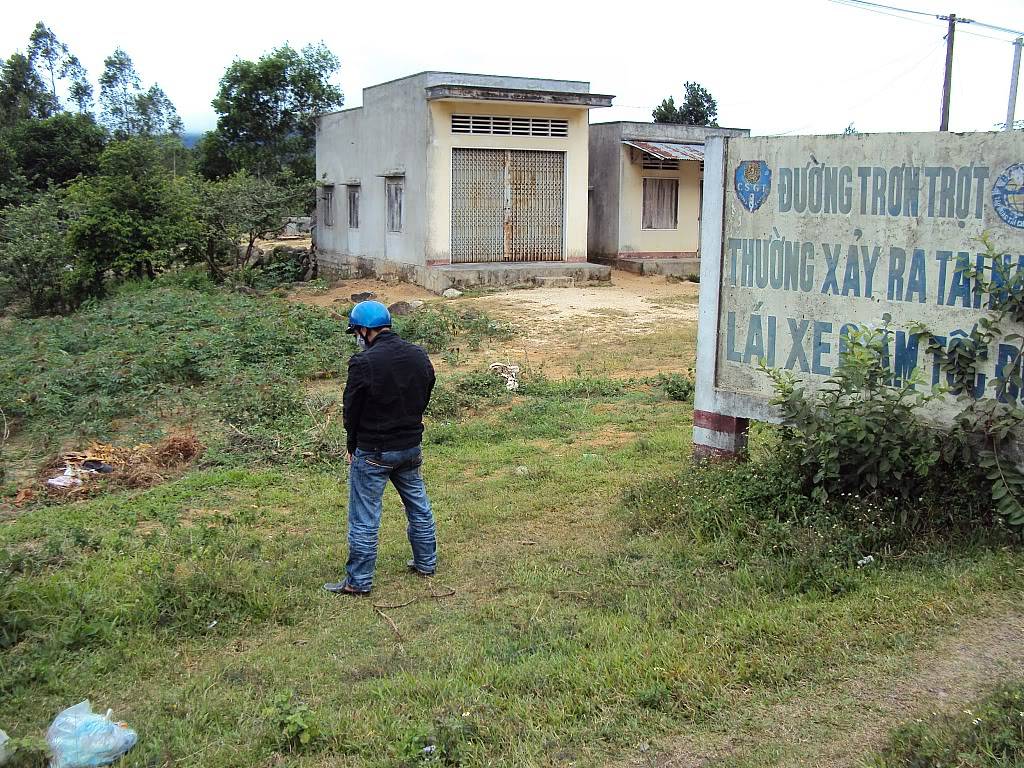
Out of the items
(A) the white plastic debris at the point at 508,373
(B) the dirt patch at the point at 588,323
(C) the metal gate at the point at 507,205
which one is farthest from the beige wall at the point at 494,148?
(A) the white plastic debris at the point at 508,373

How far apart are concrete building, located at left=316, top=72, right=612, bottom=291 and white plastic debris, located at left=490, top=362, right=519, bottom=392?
8.39m

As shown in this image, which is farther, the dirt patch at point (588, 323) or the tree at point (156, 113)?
the tree at point (156, 113)

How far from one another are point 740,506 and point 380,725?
279 cm

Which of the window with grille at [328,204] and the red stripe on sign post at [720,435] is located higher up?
the window with grille at [328,204]

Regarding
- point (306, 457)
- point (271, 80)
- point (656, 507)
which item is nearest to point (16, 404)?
point (306, 457)

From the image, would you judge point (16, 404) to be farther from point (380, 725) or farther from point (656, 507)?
point (380, 725)

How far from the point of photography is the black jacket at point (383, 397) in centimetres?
523

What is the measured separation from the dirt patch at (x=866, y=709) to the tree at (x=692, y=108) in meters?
39.0

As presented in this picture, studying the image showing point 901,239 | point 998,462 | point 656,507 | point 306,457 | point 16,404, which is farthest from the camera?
point 16,404

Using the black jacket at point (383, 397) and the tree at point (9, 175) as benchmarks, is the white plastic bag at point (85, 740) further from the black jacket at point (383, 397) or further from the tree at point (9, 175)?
the tree at point (9, 175)

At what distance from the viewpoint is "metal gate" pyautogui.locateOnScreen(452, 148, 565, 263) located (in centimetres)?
2097

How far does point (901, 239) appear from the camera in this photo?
5574 mm

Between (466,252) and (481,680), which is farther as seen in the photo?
(466,252)

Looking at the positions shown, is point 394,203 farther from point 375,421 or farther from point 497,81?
point 375,421
